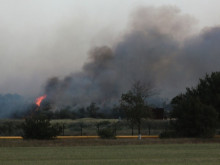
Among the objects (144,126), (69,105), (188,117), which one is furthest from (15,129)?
(69,105)

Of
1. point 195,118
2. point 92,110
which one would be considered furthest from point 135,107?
point 92,110

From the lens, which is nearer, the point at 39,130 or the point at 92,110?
the point at 39,130

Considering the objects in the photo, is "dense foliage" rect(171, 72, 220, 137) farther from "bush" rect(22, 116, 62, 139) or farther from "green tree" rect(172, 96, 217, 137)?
"bush" rect(22, 116, 62, 139)

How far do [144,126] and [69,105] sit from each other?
103 ft

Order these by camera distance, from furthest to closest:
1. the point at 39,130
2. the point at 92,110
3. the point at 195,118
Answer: the point at 92,110
the point at 195,118
the point at 39,130

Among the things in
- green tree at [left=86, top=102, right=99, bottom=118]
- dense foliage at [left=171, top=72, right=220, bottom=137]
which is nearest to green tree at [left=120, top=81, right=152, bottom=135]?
dense foliage at [left=171, top=72, right=220, bottom=137]

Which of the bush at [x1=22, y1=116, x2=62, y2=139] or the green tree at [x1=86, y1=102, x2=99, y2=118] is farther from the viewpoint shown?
the green tree at [x1=86, y1=102, x2=99, y2=118]

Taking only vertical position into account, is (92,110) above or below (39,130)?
above

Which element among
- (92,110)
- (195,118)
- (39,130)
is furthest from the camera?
(92,110)

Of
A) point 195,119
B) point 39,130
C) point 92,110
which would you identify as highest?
point 92,110

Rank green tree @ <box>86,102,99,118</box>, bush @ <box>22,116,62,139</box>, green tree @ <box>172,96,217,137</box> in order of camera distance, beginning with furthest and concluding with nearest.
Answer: green tree @ <box>86,102,99,118</box>, green tree @ <box>172,96,217,137</box>, bush @ <box>22,116,62,139</box>

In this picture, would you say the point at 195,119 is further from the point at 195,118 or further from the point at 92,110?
the point at 92,110

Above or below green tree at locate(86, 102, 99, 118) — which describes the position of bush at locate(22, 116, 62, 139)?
below

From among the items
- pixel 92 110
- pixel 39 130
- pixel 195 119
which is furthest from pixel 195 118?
pixel 92 110
